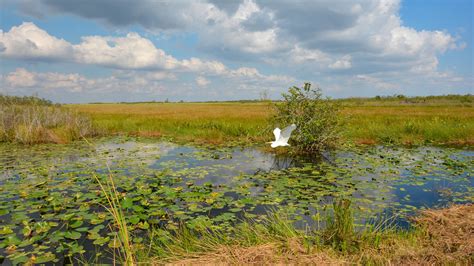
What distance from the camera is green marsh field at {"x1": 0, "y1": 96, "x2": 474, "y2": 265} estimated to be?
141 inches

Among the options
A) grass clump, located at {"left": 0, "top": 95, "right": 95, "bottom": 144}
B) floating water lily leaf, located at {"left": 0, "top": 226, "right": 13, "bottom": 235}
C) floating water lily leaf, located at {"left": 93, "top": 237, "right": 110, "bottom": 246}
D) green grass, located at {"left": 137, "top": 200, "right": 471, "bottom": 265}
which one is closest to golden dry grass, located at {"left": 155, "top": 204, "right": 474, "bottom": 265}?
green grass, located at {"left": 137, "top": 200, "right": 471, "bottom": 265}

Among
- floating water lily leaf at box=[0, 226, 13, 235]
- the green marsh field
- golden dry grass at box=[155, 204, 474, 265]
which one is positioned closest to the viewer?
golden dry grass at box=[155, 204, 474, 265]

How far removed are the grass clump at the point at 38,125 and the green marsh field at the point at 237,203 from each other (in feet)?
0.61

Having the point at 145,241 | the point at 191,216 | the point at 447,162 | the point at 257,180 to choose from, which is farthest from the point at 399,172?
the point at 145,241

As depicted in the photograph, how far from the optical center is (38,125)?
13.5 meters

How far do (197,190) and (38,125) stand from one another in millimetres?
10770

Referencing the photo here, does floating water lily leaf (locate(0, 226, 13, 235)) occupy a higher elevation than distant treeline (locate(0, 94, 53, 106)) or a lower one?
lower

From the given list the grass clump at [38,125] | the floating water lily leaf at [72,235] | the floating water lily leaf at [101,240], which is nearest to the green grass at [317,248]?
the floating water lily leaf at [101,240]

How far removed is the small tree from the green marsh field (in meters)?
0.63

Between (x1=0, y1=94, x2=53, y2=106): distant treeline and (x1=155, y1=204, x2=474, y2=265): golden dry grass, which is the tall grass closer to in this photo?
(x1=155, y1=204, x2=474, y2=265): golden dry grass

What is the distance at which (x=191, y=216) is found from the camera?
5.05 m

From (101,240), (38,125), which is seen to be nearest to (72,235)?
(101,240)

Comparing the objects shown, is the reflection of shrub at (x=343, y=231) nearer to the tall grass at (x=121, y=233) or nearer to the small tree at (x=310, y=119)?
the tall grass at (x=121, y=233)

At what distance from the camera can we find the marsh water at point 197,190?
4.53 meters
